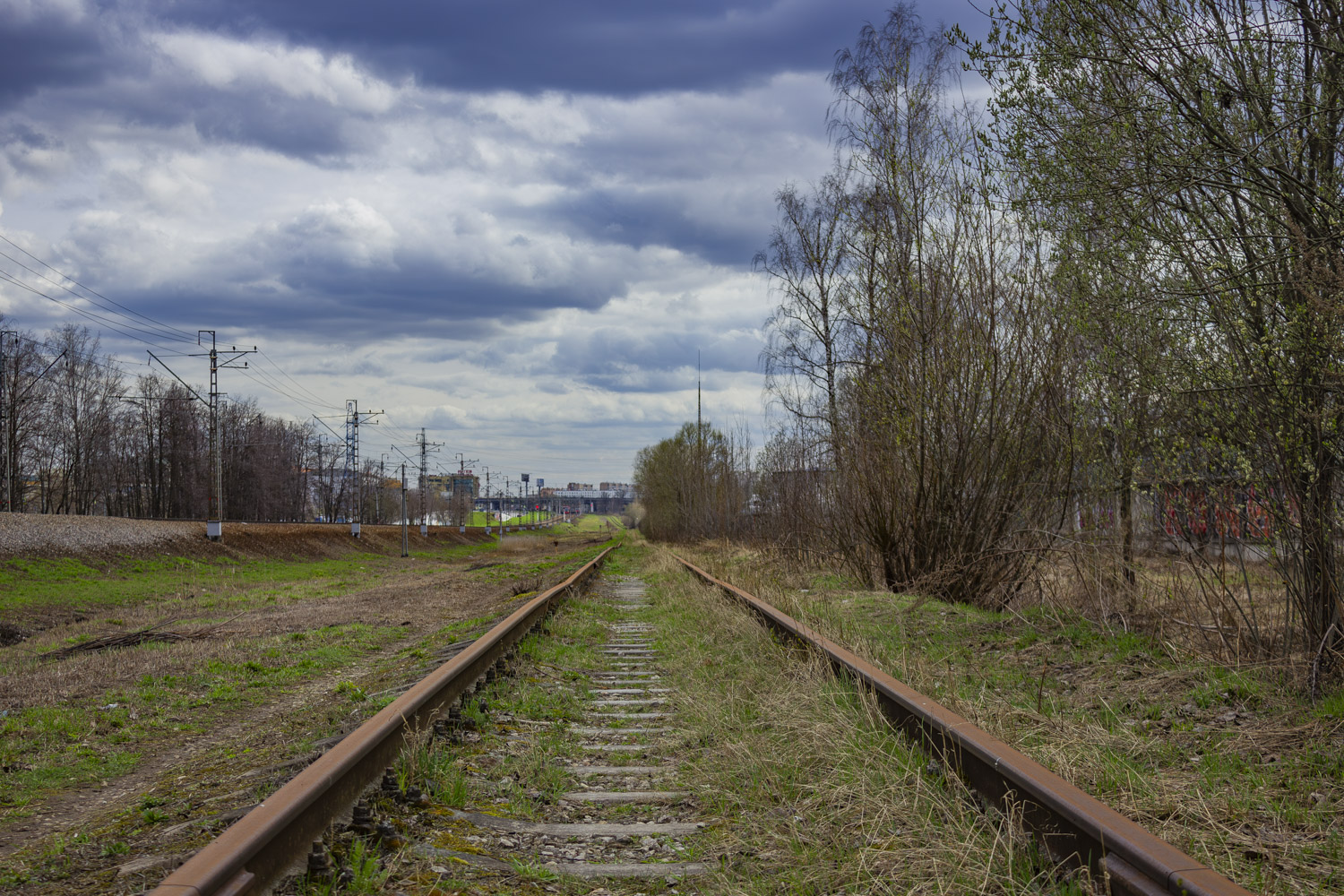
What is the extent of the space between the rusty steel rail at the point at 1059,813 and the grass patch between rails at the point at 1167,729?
1.31 feet

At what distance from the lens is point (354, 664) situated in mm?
9188

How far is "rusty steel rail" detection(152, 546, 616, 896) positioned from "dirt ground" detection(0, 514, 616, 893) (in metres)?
0.45

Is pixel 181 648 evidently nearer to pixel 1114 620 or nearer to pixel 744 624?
pixel 744 624

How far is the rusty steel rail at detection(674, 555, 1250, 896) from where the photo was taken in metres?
2.45

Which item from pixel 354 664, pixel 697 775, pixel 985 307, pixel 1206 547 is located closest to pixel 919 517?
pixel 985 307

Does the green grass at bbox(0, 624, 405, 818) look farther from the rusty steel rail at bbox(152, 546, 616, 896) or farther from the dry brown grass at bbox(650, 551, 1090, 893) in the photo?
the dry brown grass at bbox(650, 551, 1090, 893)

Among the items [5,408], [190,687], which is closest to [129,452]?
[5,408]

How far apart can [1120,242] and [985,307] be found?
172 inches

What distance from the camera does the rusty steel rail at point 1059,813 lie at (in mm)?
2445

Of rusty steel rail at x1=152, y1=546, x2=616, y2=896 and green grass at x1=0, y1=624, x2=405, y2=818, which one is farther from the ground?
rusty steel rail at x1=152, y1=546, x2=616, y2=896

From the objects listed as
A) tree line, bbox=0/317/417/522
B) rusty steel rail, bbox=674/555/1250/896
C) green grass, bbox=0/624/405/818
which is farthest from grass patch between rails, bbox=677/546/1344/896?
tree line, bbox=0/317/417/522

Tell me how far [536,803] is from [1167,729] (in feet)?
11.9

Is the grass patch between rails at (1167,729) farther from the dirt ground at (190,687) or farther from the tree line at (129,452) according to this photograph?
the tree line at (129,452)

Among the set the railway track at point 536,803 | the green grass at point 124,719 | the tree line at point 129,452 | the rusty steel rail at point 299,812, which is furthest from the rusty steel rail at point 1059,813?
the tree line at point 129,452
